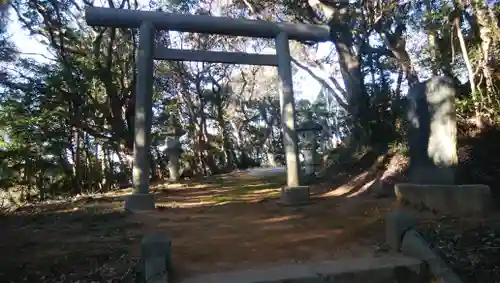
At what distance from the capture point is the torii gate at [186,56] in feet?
25.3

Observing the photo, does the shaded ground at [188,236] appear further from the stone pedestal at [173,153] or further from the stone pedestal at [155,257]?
the stone pedestal at [173,153]

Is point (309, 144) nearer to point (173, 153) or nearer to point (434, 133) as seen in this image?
point (173, 153)

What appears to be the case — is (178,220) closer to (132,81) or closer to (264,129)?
(132,81)

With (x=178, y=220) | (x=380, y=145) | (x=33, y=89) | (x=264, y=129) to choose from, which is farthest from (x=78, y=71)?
(x=264, y=129)

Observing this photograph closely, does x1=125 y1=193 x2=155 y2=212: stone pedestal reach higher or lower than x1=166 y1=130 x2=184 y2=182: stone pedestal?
lower

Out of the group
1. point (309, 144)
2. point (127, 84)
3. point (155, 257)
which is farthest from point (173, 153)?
point (155, 257)

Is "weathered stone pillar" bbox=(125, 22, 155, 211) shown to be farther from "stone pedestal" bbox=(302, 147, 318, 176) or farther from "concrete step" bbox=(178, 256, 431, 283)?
"stone pedestal" bbox=(302, 147, 318, 176)

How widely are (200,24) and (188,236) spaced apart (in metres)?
4.73

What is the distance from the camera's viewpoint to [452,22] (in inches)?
318

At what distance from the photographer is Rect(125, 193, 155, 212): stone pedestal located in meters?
7.57

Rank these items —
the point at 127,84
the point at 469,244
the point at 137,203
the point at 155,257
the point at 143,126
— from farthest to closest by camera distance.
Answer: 1. the point at 127,84
2. the point at 143,126
3. the point at 137,203
4. the point at 469,244
5. the point at 155,257

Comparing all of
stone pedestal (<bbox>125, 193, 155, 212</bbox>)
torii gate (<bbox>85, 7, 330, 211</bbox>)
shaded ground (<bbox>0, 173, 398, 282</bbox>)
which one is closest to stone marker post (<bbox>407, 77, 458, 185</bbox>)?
shaded ground (<bbox>0, 173, 398, 282</bbox>)

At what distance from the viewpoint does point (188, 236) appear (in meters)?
5.67

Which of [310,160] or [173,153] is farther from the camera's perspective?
[173,153]
